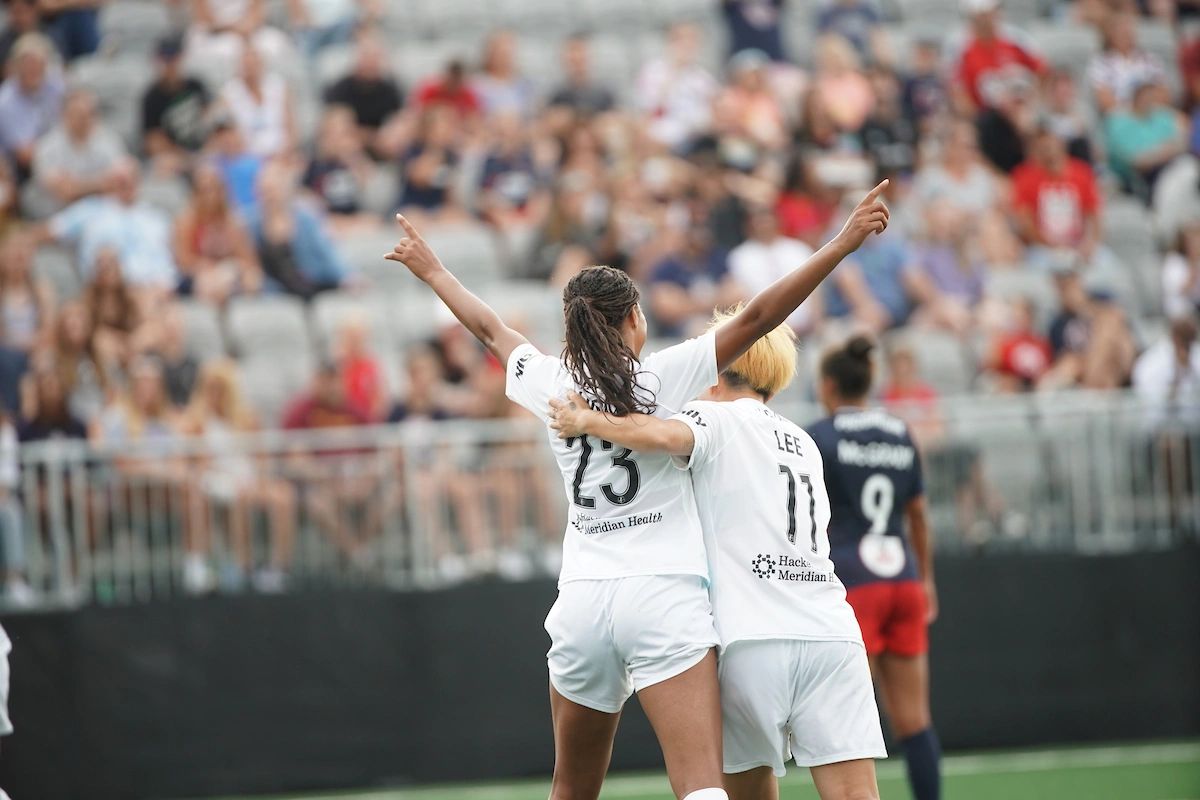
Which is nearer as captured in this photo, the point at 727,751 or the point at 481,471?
the point at 727,751

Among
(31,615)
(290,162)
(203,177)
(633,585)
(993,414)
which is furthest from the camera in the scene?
(290,162)

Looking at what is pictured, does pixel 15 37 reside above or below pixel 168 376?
above

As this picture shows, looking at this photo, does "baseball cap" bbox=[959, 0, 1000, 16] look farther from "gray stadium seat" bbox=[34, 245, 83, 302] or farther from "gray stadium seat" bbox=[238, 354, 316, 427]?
"gray stadium seat" bbox=[34, 245, 83, 302]

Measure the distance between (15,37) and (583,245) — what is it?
17.1 feet

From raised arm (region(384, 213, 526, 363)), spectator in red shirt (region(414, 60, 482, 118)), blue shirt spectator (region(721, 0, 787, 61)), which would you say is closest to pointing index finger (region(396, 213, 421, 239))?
raised arm (region(384, 213, 526, 363))

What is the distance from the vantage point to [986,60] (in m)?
14.8

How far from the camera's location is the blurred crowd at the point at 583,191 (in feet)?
35.8

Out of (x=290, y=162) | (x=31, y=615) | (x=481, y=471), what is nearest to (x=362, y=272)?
(x=290, y=162)

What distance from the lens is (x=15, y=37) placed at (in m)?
13.2

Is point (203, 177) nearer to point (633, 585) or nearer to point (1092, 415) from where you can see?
point (1092, 415)

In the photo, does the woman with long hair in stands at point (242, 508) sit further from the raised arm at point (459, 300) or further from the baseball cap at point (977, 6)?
the baseball cap at point (977, 6)

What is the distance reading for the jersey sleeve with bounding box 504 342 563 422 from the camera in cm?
507

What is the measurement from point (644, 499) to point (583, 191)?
7758mm

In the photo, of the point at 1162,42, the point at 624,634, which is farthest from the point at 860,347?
the point at 1162,42
